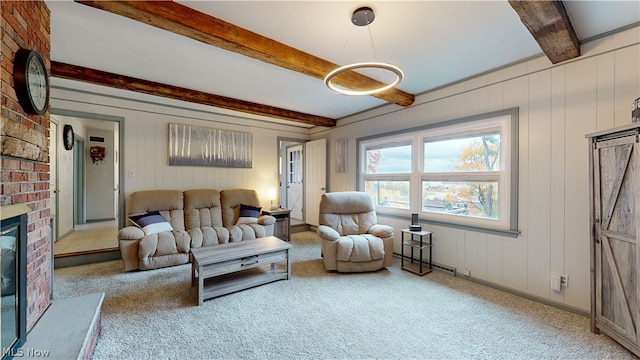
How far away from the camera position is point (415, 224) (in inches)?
135

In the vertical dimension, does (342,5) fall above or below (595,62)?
above

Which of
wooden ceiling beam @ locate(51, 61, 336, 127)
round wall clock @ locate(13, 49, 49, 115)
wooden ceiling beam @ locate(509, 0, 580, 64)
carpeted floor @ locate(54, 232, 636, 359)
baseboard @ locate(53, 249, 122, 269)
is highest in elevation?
wooden ceiling beam @ locate(51, 61, 336, 127)

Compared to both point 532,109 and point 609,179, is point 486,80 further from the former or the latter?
point 609,179

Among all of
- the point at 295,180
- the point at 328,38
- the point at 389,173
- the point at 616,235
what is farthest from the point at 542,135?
the point at 295,180

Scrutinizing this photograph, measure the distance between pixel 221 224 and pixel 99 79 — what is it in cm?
251

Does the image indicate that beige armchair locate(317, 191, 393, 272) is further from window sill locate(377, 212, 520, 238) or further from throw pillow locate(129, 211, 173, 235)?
throw pillow locate(129, 211, 173, 235)

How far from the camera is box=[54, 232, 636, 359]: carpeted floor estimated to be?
1826 millimetres

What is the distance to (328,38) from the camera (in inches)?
89.8

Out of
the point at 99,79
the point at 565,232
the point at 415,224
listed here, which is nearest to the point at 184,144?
the point at 99,79

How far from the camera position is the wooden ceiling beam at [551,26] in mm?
1671

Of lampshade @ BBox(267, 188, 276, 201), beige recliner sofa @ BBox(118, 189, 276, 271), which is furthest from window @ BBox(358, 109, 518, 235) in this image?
beige recliner sofa @ BBox(118, 189, 276, 271)

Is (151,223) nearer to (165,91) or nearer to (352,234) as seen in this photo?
(165,91)

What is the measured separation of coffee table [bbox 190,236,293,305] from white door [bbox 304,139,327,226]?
247 centimetres

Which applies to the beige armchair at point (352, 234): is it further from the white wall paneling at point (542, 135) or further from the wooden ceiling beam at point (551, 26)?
the wooden ceiling beam at point (551, 26)
